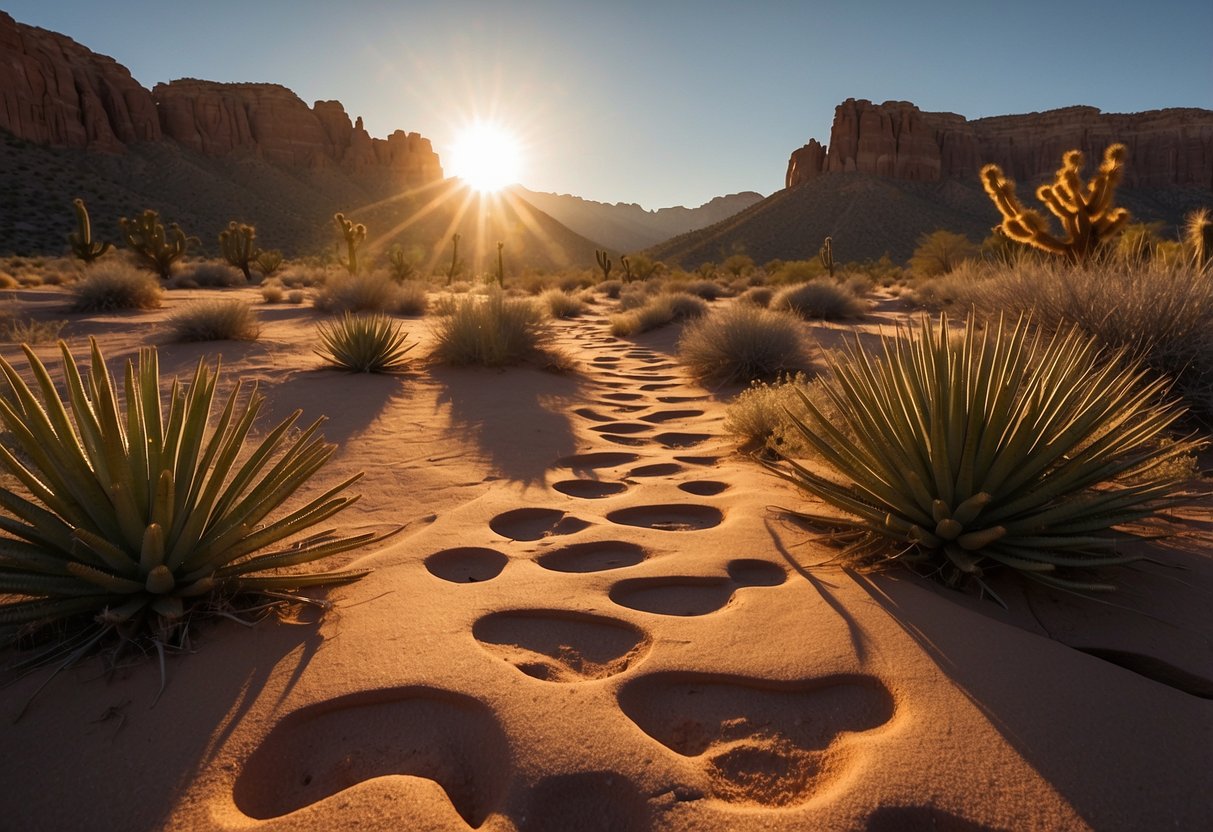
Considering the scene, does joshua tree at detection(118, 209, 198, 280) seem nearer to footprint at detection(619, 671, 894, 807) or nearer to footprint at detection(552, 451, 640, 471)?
footprint at detection(552, 451, 640, 471)

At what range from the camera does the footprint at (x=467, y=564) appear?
299 centimetres

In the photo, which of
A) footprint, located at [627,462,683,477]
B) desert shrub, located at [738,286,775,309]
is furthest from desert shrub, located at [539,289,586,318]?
footprint, located at [627,462,683,477]

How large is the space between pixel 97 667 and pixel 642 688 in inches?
70.5

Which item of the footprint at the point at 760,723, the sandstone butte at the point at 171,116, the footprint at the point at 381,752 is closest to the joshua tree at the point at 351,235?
the footprint at the point at 381,752

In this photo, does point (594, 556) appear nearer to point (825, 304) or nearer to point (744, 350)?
point (744, 350)

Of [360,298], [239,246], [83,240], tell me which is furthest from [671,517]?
[239,246]

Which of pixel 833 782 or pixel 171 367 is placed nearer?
pixel 833 782

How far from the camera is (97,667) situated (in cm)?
213

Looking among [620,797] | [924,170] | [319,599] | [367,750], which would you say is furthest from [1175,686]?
[924,170]

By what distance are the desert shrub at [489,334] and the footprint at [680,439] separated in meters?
3.28

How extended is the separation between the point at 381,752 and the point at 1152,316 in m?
6.39

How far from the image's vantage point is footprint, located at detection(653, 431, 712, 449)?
5.41 m

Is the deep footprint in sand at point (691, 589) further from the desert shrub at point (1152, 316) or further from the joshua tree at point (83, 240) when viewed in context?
the joshua tree at point (83, 240)

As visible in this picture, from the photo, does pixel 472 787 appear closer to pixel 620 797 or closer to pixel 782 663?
pixel 620 797
